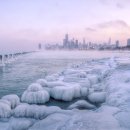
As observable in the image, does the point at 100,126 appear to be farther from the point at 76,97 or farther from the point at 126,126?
the point at 76,97

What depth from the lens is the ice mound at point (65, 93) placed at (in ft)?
56.0

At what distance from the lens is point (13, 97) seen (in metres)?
14.7

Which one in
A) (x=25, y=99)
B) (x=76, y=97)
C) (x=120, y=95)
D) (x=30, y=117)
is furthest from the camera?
(x=76, y=97)

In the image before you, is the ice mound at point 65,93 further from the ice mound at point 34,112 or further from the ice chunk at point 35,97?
the ice mound at point 34,112

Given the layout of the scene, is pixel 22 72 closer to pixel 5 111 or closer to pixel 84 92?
pixel 84 92

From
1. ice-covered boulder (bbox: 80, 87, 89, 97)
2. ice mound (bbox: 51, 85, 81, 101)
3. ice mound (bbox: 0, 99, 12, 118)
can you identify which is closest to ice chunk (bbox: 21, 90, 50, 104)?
ice mound (bbox: 51, 85, 81, 101)

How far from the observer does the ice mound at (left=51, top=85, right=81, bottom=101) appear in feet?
56.0

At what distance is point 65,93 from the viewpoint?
678 inches

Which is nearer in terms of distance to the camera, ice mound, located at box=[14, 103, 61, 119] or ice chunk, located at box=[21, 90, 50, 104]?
ice mound, located at box=[14, 103, 61, 119]

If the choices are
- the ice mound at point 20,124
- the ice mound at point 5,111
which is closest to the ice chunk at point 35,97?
the ice mound at point 5,111

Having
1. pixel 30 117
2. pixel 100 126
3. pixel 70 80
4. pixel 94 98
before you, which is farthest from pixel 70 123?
pixel 70 80

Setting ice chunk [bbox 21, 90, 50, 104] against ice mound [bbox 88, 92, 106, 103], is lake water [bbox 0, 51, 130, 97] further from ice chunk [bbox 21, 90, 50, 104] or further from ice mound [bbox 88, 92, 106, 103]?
ice mound [bbox 88, 92, 106, 103]

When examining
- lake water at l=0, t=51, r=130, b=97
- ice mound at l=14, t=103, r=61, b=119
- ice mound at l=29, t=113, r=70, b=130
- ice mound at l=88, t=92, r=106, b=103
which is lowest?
lake water at l=0, t=51, r=130, b=97

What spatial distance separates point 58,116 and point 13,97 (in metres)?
4.84
